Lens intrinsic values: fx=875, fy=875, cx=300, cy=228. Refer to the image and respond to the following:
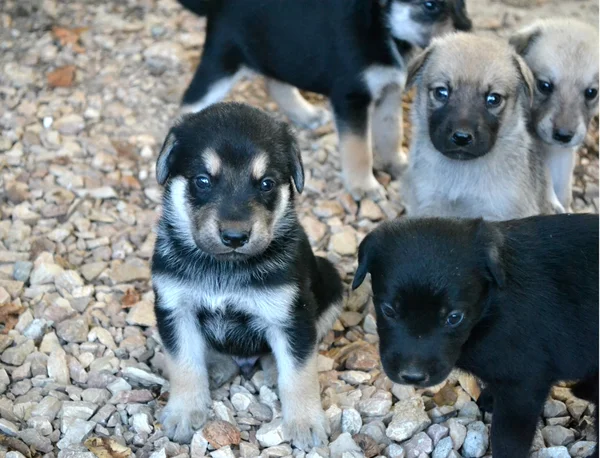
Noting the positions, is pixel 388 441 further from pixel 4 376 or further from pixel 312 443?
pixel 4 376

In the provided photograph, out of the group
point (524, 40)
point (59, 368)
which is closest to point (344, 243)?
point (524, 40)

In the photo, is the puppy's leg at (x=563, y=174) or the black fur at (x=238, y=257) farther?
the puppy's leg at (x=563, y=174)

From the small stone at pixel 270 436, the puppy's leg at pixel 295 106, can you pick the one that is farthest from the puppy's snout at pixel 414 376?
the puppy's leg at pixel 295 106

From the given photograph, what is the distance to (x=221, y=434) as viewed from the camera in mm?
4070

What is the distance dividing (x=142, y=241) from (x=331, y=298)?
1.46 m

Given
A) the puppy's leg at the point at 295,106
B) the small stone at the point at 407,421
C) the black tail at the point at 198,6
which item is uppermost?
the black tail at the point at 198,6

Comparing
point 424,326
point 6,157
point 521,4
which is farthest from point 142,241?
point 521,4

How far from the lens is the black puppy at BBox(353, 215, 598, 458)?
11.6ft

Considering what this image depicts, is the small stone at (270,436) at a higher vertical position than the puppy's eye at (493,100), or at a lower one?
Answer: lower

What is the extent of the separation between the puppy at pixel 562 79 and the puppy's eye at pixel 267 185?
211 cm

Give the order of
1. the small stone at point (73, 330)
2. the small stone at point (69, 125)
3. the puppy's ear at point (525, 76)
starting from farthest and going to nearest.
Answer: the small stone at point (69, 125)
the puppy's ear at point (525, 76)
the small stone at point (73, 330)

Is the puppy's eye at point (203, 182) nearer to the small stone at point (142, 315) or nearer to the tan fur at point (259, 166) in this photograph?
the tan fur at point (259, 166)

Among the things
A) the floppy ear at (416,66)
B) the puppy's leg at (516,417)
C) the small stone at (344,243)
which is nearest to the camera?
the puppy's leg at (516,417)

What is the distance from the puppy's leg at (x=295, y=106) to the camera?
6605mm
